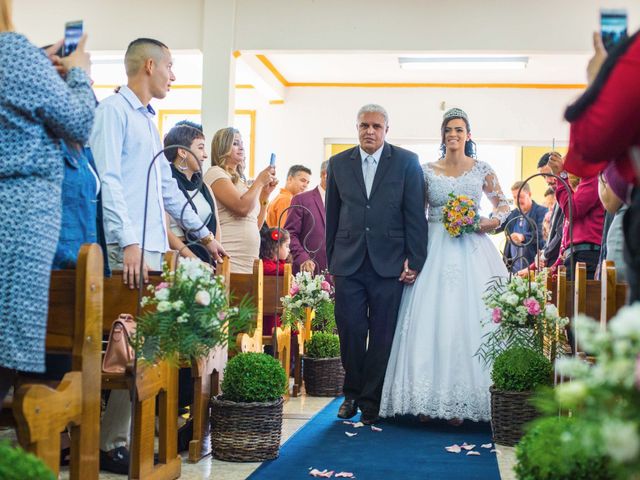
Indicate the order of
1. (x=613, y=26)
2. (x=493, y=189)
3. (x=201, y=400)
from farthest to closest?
1. (x=493, y=189)
2. (x=201, y=400)
3. (x=613, y=26)

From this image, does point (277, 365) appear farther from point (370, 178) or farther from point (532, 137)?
point (532, 137)

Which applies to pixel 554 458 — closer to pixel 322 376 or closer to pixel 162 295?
pixel 162 295

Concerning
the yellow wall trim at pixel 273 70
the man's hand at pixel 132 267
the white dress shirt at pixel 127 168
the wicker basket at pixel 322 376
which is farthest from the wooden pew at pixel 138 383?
the yellow wall trim at pixel 273 70

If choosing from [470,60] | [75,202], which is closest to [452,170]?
[75,202]

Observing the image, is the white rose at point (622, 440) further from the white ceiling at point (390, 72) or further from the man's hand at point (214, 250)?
the white ceiling at point (390, 72)

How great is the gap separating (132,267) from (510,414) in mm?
2160

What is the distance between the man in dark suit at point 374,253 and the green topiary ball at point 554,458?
3061mm

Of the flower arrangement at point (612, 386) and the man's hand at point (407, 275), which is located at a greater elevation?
the man's hand at point (407, 275)

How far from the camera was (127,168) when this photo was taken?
12.5ft

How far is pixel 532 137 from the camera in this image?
44.7 feet

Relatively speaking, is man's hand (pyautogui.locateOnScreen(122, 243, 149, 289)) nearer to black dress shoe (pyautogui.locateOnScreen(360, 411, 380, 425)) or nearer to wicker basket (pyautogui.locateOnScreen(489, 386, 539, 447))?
wicker basket (pyautogui.locateOnScreen(489, 386, 539, 447))

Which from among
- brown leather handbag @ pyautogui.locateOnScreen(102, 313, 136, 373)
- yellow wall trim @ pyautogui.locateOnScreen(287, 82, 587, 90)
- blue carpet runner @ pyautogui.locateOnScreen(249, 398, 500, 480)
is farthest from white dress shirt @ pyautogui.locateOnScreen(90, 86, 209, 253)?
yellow wall trim @ pyautogui.locateOnScreen(287, 82, 587, 90)

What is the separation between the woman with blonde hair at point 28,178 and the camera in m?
2.60

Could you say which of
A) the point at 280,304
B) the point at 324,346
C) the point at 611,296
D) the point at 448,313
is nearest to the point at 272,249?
the point at 280,304
